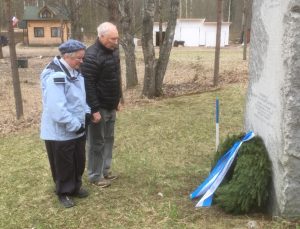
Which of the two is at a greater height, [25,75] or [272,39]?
[272,39]

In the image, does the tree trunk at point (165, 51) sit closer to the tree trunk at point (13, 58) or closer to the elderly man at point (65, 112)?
the tree trunk at point (13, 58)

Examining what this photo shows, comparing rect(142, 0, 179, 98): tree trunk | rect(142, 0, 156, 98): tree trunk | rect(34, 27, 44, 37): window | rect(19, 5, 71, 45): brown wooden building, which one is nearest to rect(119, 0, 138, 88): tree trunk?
rect(142, 0, 156, 98): tree trunk

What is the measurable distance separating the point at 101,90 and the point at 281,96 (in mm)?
2046

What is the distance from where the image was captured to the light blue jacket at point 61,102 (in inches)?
171

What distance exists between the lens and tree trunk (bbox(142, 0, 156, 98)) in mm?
11312

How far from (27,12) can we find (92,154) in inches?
2051

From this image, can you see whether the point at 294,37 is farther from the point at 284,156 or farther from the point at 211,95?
the point at 211,95

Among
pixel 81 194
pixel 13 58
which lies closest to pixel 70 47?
pixel 81 194

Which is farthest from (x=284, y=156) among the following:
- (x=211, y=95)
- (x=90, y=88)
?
(x=211, y=95)

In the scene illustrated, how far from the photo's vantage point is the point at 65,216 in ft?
14.9

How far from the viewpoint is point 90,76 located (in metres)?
4.77

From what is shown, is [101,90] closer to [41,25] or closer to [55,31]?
[55,31]

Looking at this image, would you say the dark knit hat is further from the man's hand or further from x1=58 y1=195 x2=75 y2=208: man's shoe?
x1=58 y1=195 x2=75 y2=208: man's shoe

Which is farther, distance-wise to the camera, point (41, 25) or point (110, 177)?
point (41, 25)
